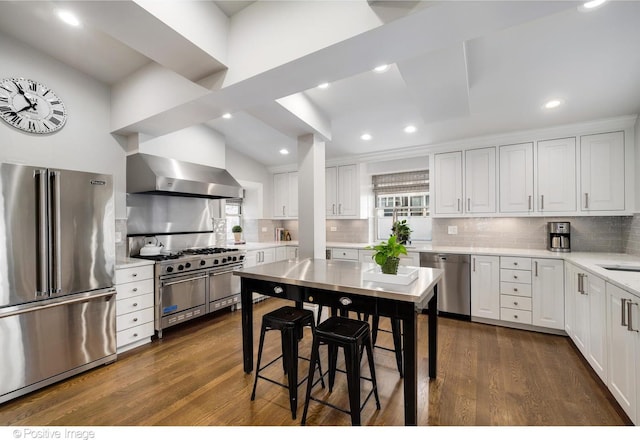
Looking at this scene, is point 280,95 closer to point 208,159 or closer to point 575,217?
point 208,159

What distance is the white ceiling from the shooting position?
1494 millimetres

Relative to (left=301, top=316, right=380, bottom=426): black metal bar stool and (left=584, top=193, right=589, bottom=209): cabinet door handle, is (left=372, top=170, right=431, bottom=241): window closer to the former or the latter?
(left=584, top=193, right=589, bottom=209): cabinet door handle

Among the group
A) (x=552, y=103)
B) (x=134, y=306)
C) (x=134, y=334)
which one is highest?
(x=552, y=103)

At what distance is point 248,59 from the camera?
6.46 ft

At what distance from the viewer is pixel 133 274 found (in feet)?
9.56

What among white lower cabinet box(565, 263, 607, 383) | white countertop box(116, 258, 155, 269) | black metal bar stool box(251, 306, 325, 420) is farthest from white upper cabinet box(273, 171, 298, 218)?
white lower cabinet box(565, 263, 607, 383)

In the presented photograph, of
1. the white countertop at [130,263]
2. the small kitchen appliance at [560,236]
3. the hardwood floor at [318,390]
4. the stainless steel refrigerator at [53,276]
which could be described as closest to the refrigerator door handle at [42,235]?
the stainless steel refrigerator at [53,276]

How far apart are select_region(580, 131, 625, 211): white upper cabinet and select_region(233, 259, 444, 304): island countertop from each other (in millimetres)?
2443

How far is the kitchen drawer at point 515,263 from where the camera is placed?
3246mm

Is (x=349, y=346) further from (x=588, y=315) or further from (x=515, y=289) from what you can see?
(x=515, y=289)

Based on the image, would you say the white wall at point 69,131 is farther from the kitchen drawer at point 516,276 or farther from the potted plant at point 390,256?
the kitchen drawer at point 516,276

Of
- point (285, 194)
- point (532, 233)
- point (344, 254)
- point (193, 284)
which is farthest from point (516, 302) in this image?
point (285, 194)

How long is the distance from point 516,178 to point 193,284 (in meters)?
4.31

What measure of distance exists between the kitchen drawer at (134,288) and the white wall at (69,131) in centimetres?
95
